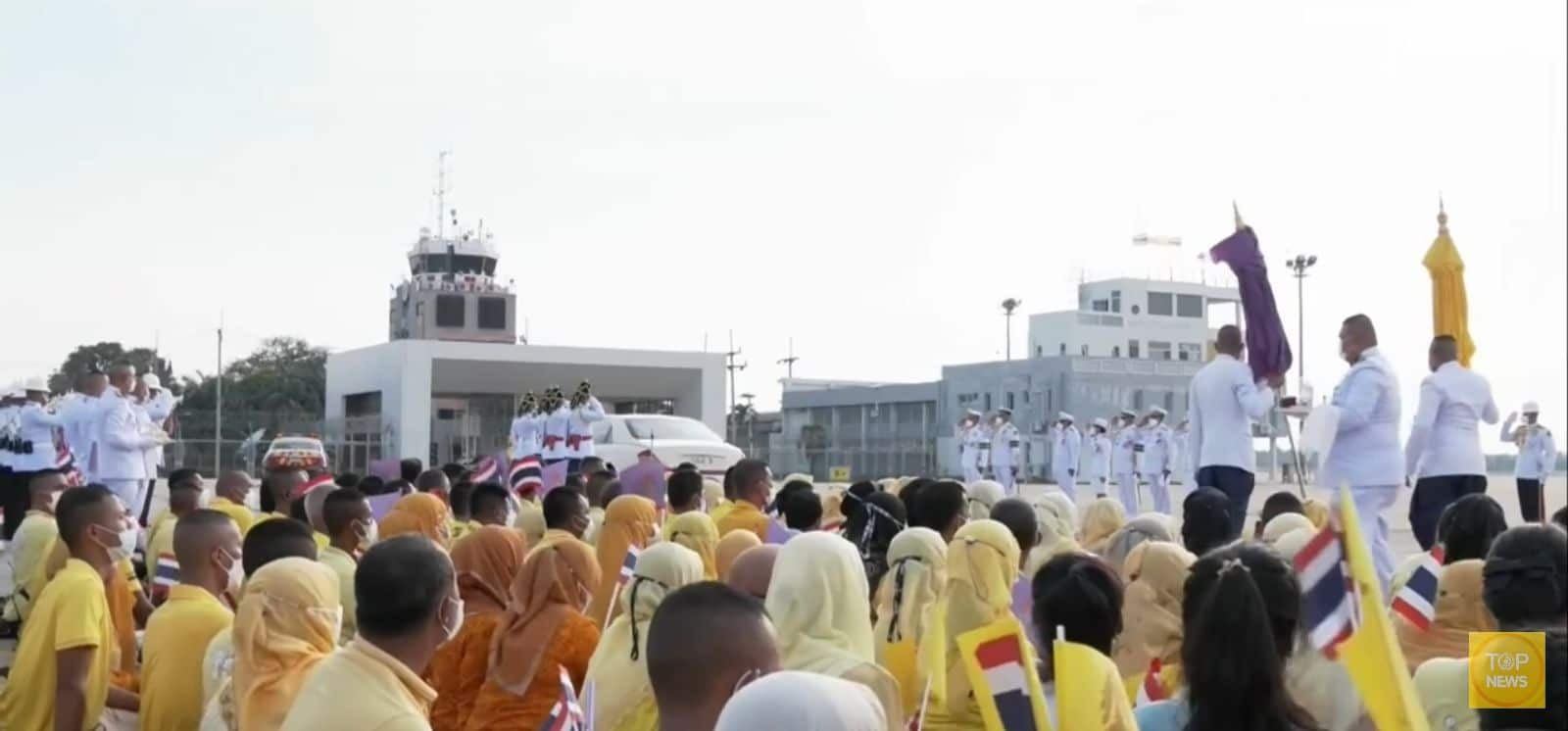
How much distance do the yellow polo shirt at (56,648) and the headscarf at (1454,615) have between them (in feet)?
13.3

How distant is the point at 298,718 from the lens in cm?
363

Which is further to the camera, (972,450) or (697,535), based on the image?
(972,450)

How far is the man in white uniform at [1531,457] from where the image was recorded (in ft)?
67.8

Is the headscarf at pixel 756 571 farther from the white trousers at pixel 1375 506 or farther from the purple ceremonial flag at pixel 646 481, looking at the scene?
the purple ceremonial flag at pixel 646 481

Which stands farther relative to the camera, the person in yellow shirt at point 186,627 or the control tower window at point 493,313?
the control tower window at point 493,313

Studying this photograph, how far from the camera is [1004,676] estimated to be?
10.9 ft

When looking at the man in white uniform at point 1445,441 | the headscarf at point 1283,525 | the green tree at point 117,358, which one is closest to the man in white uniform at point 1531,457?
the man in white uniform at point 1445,441

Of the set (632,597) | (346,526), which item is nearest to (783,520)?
(346,526)

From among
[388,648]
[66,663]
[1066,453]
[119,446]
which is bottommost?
[66,663]

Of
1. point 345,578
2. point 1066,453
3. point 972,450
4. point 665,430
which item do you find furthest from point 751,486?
point 972,450

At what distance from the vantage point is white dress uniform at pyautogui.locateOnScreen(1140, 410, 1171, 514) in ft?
86.3

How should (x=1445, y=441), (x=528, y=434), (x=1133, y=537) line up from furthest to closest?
1. (x=528, y=434)
2. (x=1445, y=441)
3. (x=1133, y=537)

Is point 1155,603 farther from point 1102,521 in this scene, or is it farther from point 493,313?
point 493,313

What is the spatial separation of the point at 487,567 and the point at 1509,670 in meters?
3.50
